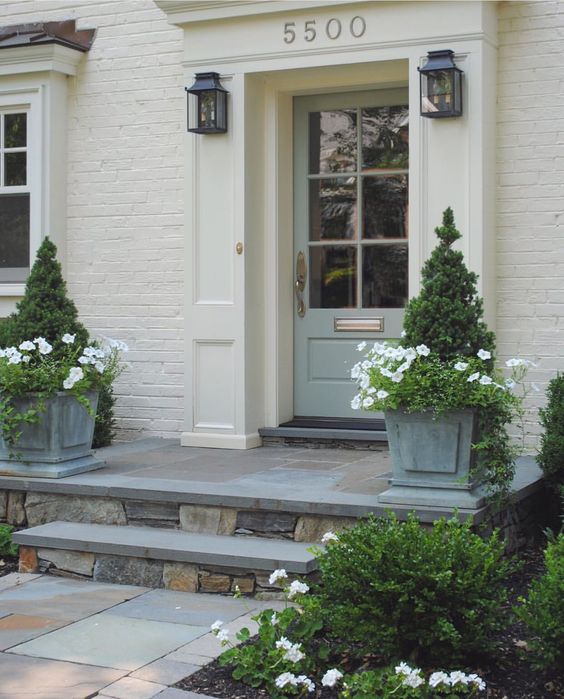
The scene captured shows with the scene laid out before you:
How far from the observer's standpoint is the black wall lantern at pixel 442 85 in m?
6.29

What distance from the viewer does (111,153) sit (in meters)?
7.79

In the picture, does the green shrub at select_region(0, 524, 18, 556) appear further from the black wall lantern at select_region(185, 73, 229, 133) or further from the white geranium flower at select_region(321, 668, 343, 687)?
the black wall lantern at select_region(185, 73, 229, 133)

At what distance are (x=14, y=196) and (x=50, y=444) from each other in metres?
2.77

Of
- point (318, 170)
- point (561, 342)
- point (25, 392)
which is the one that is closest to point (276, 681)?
point (25, 392)

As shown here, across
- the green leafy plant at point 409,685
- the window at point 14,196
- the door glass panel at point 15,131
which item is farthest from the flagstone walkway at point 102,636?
the door glass panel at point 15,131

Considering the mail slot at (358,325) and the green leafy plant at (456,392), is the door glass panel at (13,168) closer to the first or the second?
the mail slot at (358,325)

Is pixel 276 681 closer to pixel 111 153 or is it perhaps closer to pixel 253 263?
pixel 253 263

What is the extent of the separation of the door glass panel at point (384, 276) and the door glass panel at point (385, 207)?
0.10m

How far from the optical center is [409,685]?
358cm

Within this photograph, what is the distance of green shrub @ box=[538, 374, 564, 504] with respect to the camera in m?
5.66

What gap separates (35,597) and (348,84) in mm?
4016

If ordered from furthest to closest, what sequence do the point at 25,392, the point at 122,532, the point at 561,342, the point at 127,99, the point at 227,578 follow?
the point at 127,99 → the point at 561,342 → the point at 25,392 → the point at 122,532 → the point at 227,578

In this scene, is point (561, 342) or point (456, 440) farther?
point (561, 342)

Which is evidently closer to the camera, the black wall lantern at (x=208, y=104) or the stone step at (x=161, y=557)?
the stone step at (x=161, y=557)
